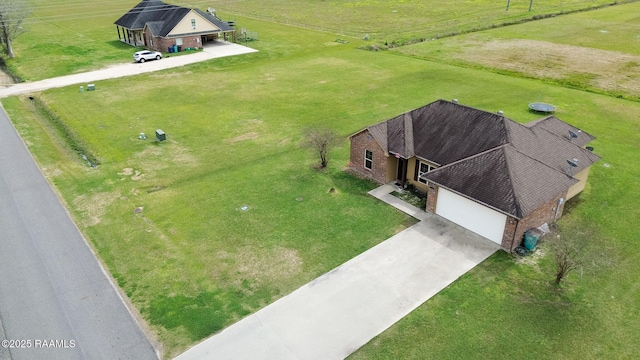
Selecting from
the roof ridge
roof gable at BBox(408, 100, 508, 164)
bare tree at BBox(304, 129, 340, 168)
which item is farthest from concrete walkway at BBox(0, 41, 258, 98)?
the roof ridge

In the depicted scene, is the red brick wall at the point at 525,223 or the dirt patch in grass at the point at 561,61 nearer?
the red brick wall at the point at 525,223

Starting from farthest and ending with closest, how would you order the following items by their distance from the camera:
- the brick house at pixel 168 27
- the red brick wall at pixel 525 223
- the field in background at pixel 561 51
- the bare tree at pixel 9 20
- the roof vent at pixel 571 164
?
the brick house at pixel 168 27 < the bare tree at pixel 9 20 < the field in background at pixel 561 51 < the roof vent at pixel 571 164 < the red brick wall at pixel 525 223

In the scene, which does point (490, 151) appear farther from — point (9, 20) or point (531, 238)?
point (9, 20)

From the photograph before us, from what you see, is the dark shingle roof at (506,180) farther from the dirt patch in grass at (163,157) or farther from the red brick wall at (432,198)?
the dirt patch in grass at (163,157)

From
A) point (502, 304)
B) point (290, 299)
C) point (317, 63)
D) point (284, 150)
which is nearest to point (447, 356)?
point (502, 304)

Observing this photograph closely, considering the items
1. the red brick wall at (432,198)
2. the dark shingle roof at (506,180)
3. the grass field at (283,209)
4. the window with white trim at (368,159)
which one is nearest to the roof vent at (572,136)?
the grass field at (283,209)

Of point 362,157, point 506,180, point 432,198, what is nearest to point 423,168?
point 432,198

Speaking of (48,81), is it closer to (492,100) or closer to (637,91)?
(492,100)
